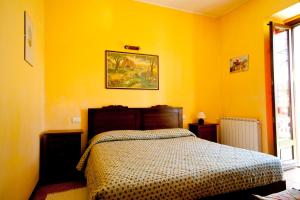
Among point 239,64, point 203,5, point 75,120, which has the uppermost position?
point 203,5

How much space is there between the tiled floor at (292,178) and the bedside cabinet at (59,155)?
3057 millimetres

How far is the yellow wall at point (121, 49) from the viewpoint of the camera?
10.0 ft

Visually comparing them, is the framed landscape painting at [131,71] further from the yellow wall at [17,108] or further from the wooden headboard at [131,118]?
the yellow wall at [17,108]

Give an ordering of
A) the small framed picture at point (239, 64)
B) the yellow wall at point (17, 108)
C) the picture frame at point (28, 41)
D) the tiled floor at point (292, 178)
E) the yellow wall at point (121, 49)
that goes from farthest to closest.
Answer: the small framed picture at point (239, 64) → the yellow wall at point (121, 49) → the tiled floor at point (292, 178) → the picture frame at point (28, 41) → the yellow wall at point (17, 108)

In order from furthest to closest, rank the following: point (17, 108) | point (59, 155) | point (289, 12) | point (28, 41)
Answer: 1. point (289, 12)
2. point (59, 155)
3. point (28, 41)
4. point (17, 108)

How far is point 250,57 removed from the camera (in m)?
3.48

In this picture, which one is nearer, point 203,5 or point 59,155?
point 59,155

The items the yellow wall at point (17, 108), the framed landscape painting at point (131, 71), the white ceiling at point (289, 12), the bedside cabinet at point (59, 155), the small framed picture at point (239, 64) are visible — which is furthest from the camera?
the small framed picture at point (239, 64)

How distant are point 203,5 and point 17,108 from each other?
3.63 meters

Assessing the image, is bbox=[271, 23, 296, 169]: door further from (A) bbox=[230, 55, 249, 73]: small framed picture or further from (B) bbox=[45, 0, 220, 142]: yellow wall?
(B) bbox=[45, 0, 220, 142]: yellow wall

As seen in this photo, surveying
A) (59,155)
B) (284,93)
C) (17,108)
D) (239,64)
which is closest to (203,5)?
(239,64)

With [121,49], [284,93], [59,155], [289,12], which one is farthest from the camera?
[121,49]

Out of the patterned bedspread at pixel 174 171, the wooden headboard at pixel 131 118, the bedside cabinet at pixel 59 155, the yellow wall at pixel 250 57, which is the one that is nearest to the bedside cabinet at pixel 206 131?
the wooden headboard at pixel 131 118

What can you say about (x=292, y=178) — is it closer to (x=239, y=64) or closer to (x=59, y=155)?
(x=239, y=64)
